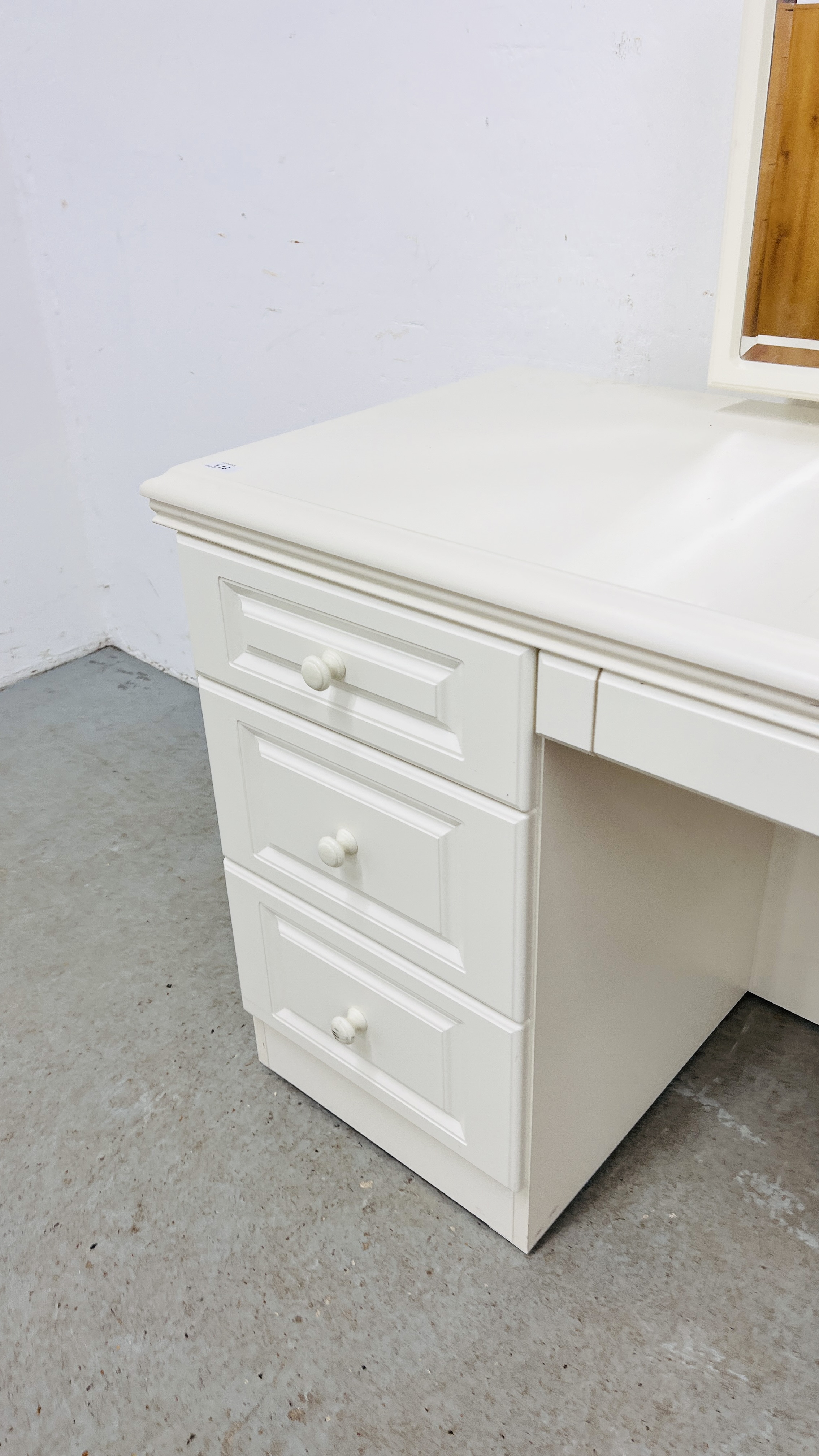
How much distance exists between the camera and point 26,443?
6.64 feet

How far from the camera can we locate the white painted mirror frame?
841mm

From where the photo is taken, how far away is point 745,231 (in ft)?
2.94

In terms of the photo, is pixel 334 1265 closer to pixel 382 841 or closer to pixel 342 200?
pixel 382 841

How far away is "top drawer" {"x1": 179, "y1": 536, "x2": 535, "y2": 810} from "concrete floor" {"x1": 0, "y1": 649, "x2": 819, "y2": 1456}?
1.77 ft

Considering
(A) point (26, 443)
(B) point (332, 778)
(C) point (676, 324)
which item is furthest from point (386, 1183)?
(A) point (26, 443)

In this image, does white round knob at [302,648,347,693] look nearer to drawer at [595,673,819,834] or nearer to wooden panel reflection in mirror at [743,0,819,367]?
drawer at [595,673,819,834]

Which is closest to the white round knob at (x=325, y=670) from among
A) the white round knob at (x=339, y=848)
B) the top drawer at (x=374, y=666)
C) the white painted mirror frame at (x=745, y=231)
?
the top drawer at (x=374, y=666)

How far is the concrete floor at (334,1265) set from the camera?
0.89 metres

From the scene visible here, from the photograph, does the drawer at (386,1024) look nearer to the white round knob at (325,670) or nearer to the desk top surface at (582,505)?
the white round knob at (325,670)

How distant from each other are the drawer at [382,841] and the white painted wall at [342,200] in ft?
1.97

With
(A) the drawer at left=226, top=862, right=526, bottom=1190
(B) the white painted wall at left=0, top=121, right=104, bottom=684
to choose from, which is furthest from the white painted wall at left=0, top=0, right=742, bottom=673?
(A) the drawer at left=226, top=862, right=526, bottom=1190

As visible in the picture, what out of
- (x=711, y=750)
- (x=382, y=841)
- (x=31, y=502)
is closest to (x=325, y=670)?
(x=382, y=841)

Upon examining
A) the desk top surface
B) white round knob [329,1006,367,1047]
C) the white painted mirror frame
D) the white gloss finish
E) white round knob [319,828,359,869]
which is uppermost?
the white painted mirror frame

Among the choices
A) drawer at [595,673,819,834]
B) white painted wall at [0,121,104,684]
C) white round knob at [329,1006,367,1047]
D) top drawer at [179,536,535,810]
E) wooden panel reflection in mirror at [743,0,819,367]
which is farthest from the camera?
white painted wall at [0,121,104,684]
